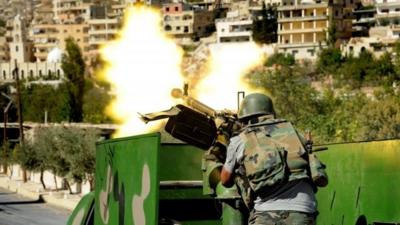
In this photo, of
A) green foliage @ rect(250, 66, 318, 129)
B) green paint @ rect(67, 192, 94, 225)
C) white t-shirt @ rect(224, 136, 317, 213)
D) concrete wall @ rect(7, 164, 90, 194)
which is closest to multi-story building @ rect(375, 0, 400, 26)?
concrete wall @ rect(7, 164, 90, 194)

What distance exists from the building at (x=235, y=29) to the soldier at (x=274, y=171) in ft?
530

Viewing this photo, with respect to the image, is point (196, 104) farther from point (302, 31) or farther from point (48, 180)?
point (302, 31)

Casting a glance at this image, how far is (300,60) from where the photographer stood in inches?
5945

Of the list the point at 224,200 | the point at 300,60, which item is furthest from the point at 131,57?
the point at 300,60

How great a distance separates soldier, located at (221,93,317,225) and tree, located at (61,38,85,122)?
112641mm

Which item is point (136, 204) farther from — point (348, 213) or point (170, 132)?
point (348, 213)

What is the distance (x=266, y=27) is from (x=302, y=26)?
21.7ft

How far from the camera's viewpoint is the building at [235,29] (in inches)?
6811

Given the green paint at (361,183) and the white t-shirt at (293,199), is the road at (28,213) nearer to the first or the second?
the green paint at (361,183)

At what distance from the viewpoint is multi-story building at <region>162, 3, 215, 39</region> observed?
626 feet

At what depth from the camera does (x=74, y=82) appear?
5448 inches

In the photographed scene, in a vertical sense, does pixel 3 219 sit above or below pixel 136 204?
below

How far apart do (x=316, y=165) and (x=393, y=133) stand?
41965 millimetres

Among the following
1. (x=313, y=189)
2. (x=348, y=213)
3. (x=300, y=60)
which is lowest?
(x=300, y=60)
